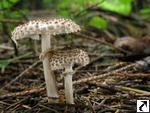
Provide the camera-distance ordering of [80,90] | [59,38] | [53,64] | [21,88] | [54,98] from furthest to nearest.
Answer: [59,38] → [21,88] → [80,90] → [54,98] → [53,64]

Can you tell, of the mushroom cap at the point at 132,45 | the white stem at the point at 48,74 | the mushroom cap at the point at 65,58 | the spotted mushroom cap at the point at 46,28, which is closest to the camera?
the spotted mushroom cap at the point at 46,28

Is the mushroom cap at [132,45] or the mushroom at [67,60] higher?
the mushroom cap at [132,45]

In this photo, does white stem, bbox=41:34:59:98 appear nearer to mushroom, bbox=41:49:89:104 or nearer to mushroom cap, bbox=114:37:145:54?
mushroom, bbox=41:49:89:104

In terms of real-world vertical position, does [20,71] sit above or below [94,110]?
above

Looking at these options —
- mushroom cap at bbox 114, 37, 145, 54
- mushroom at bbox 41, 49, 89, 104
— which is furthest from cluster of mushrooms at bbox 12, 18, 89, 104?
mushroom cap at bbox 114, 37, 145, 54

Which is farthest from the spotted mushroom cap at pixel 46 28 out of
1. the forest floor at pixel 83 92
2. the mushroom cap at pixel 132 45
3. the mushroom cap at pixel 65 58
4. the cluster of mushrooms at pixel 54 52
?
the mushroom cap at pixel 132 45

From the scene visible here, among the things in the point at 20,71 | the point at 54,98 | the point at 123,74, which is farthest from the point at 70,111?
the point at 20,71

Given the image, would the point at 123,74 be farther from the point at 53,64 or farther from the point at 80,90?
the point at 53,64

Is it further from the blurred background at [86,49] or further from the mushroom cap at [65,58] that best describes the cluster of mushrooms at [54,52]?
Result: the blurred background at [86,49]
